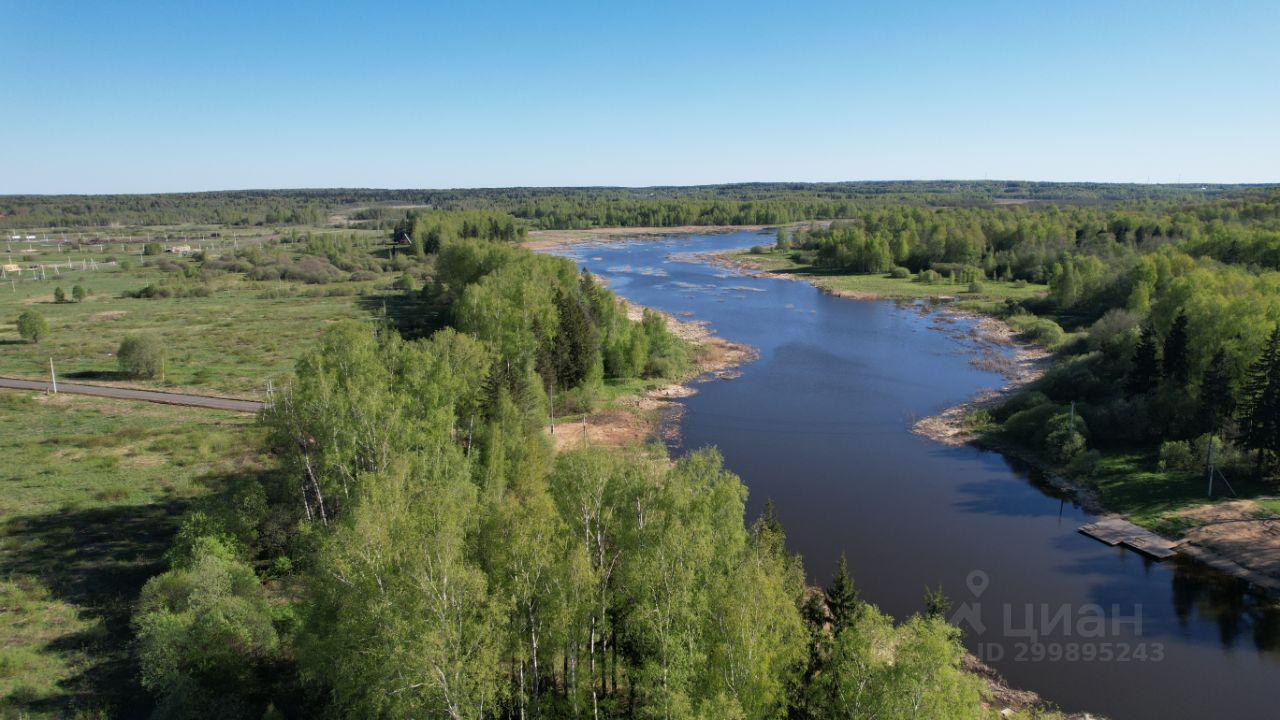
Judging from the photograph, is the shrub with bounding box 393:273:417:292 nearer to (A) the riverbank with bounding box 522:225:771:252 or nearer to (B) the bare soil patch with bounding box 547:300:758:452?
(B) the bare soil patch with bounding box 547:300:758:452

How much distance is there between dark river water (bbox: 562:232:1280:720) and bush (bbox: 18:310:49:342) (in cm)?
5554

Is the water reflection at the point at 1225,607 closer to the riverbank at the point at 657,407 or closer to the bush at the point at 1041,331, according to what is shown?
the riverbank at the point at 657,407

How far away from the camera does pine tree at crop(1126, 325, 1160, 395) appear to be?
130 feet

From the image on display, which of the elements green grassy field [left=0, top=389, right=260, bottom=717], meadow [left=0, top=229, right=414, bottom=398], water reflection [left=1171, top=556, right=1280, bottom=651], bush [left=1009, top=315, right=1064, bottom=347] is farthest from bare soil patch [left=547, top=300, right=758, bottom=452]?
bush [left=1009, top=315, right=1064, bottom=347]

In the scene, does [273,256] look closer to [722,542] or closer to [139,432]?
[139,432]

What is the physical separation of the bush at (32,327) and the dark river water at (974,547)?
5554cm

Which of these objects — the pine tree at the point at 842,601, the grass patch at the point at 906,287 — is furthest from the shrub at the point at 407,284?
the pine tree at the point at 842,601

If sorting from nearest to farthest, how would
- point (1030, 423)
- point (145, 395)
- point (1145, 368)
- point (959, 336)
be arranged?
point (1145, 368)
point (1030, 423)
point (145, 395)
point (959, 336)

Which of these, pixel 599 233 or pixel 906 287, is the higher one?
pixel 599 233

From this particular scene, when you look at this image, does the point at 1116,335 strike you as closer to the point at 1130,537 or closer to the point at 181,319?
the point at 1130,537

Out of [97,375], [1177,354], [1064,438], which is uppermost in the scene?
[1177,354]

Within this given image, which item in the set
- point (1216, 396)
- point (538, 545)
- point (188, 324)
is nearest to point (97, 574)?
point (538, 545)

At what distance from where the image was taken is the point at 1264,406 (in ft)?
104

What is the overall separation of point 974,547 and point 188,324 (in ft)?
238
